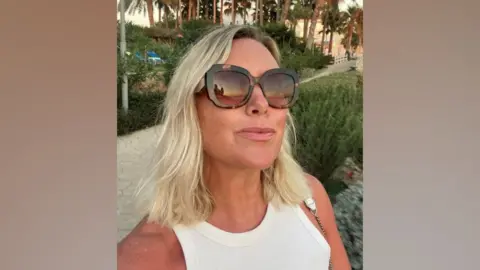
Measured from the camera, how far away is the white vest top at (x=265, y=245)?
1.86 m

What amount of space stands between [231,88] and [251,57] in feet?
0.40

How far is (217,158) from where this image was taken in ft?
6.19

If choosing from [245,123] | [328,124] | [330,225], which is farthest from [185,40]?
[330,225]

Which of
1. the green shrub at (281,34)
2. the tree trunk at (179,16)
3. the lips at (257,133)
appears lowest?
the lips at (257,133)

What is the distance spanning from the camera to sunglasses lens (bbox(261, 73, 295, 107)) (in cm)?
187

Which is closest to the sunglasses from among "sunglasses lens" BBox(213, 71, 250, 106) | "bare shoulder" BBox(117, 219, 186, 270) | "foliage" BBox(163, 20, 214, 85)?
"sunglasses lens" BBox(213, 71, 250, 106)

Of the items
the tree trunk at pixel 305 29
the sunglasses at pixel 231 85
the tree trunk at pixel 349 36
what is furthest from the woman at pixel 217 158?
the tree trunk at pixel 349 36

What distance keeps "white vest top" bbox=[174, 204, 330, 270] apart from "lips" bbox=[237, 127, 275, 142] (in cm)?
24

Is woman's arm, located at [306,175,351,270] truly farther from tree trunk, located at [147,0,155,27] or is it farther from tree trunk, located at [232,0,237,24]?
tree trunk, located at [147,0,155,27]

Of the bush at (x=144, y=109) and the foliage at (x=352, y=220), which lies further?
the foliage at (x=352, y=220)

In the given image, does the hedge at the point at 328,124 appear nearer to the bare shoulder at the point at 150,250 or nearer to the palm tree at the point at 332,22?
the palm tree at the point at 332,22
